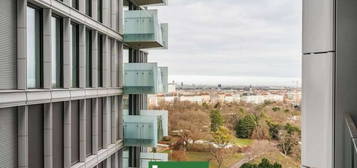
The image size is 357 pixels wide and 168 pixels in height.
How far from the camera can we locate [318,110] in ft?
5.58

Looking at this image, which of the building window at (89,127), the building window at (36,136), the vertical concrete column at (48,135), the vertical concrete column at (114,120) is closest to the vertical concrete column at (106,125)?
the vertical concrete column at (114,120)

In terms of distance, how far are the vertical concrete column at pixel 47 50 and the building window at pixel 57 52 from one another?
1.15 feet

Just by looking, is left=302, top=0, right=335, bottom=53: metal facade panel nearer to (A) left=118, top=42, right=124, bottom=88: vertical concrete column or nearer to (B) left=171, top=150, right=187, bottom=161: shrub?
(A) left=118, top=42, right=124, bottom=88: vertical concrete column

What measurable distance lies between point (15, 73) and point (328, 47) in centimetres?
334

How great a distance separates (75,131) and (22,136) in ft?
6.61

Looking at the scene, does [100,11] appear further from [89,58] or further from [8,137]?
[8,137]

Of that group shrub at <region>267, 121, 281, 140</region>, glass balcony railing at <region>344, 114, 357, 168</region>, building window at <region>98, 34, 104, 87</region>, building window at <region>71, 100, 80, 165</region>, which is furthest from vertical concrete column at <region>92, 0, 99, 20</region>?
shrub at <region>267, 121, 281, 140</region>

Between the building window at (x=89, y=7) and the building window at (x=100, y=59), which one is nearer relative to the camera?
the building window at (x=89, y=7)

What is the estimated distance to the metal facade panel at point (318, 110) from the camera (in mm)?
1646

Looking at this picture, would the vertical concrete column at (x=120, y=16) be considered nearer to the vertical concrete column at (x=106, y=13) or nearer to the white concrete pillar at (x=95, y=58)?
the vertical concrete column at (x=106, y=13)

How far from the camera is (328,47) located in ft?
5.34

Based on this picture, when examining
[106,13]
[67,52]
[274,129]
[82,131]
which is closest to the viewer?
[67,52]

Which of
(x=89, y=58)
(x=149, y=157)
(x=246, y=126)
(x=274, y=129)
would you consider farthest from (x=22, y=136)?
(x=274, y=129)

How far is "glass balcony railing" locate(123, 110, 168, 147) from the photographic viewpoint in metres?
8.40
